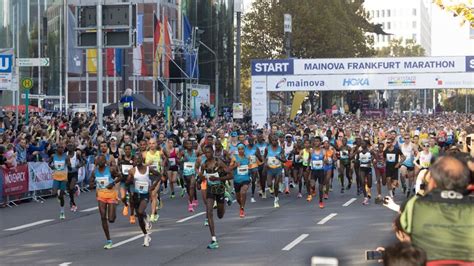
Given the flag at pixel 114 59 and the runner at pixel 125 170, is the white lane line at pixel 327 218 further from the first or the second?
the flag at pixel 114 59

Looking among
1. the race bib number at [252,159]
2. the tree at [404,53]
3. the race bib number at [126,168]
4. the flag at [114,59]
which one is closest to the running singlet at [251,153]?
the race bib number at [252,159]

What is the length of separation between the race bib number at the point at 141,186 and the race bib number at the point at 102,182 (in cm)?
49

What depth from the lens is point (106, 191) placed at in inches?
624

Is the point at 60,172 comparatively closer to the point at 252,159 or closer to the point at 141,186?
the point at 252,159

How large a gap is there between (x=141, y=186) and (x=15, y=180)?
325 inches

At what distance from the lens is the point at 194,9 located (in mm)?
78125

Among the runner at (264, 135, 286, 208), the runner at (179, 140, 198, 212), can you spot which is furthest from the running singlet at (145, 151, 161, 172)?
the runner at (264, 135, 286, 208)

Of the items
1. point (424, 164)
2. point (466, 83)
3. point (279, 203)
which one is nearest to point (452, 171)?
point (424, 164)

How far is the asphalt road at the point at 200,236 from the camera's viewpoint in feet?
46.7

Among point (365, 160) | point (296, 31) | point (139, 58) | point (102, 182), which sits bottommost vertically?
point (365, 160)

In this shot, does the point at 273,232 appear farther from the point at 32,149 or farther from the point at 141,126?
the point at 141,126

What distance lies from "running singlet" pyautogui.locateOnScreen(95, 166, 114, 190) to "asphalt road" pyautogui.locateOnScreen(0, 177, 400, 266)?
3.09 feet

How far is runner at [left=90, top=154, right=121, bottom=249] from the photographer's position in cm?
1552

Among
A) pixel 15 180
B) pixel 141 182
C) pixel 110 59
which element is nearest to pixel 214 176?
Result: pixel 141 182
